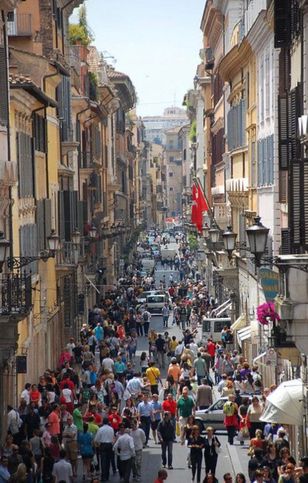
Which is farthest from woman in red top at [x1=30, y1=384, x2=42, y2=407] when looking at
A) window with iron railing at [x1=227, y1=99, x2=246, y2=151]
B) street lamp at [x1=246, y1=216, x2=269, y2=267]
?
window with iron railing at [x1=227, y1=99, x2=246, y2=151]

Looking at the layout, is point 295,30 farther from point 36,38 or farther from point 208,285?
point 208,285

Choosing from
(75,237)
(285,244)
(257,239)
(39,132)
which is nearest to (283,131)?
(285,244)

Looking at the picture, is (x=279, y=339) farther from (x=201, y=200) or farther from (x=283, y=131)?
(x=201, y=200)

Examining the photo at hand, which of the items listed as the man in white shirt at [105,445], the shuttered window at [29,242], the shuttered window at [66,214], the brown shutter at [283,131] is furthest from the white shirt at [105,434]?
the shuttered window at [66,214]

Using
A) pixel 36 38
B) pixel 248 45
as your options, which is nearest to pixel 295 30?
pixel 248 45

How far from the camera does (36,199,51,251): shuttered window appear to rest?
42.0 metres

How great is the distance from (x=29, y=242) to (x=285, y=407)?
15.9 m

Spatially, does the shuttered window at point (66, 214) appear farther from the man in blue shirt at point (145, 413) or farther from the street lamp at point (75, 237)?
the man in blue shirt at point (145, 413)

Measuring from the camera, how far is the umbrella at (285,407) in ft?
79.3

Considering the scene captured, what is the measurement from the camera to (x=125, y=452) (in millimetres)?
27000

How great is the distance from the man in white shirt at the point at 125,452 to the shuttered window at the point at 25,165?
1100 cm

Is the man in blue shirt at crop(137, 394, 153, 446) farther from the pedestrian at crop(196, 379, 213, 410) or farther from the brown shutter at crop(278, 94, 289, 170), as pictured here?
the brown shutter at crop(278, 94, 289, 170)

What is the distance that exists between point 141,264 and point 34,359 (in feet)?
262

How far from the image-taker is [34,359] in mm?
40219
